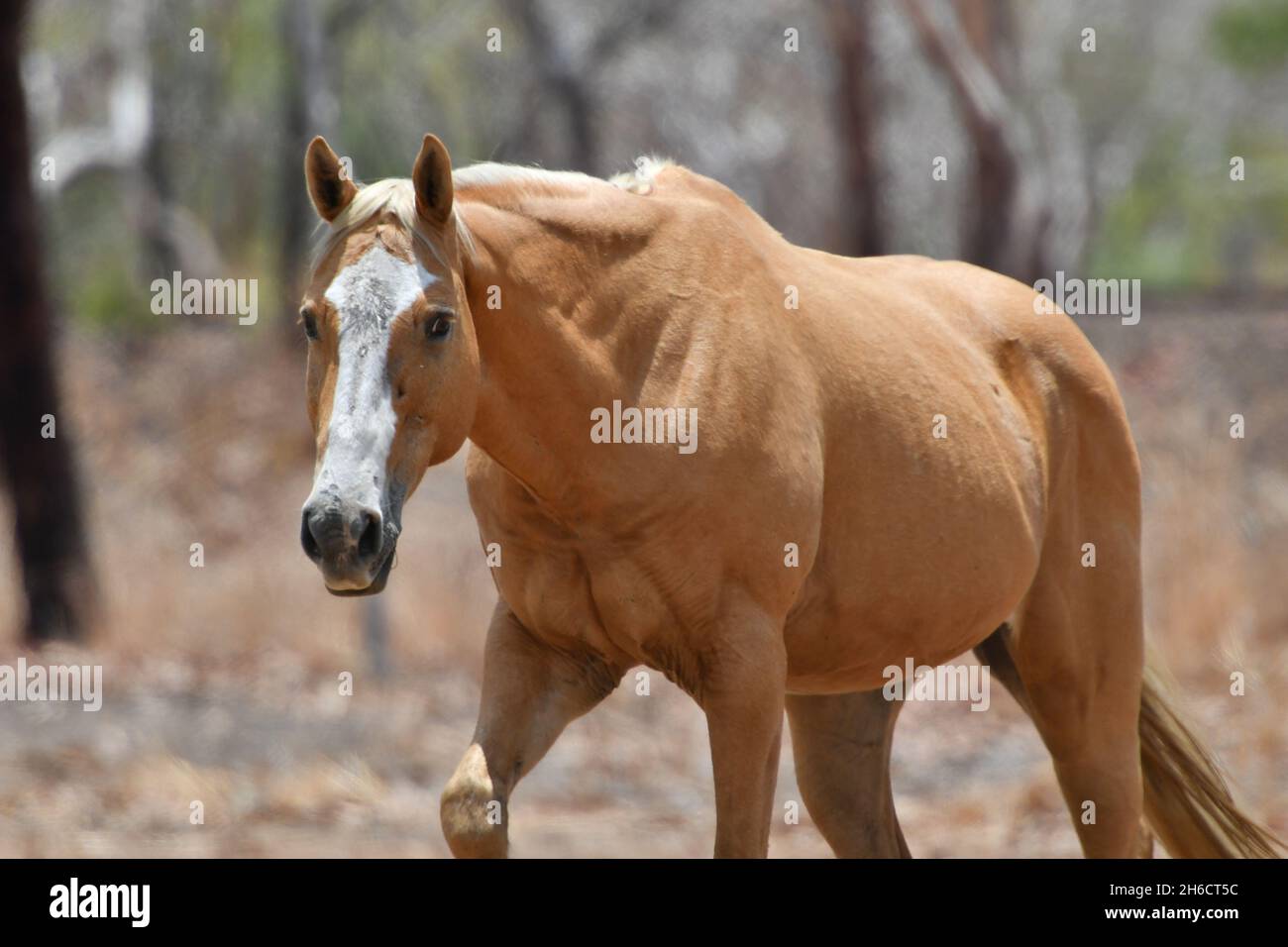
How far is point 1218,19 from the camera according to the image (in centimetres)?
2864

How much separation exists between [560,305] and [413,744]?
6.40m

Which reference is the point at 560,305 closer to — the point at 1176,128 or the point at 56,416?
the point at 56,416

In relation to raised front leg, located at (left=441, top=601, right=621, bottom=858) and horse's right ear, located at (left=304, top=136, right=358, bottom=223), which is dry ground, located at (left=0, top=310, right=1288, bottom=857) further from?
horse's right ear, located at (left=304, top=136, right=358, bottom=223)

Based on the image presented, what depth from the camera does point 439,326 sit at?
375cm

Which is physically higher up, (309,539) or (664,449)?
(664,449)

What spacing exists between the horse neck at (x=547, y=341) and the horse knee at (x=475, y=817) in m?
0.67

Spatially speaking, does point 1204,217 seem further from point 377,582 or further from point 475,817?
point 377,582

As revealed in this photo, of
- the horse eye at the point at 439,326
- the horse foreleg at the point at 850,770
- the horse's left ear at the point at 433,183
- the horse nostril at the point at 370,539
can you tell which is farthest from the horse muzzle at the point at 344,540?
the horse foreleg at the point at 850,770

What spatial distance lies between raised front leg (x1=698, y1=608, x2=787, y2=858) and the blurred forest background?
12.2ft

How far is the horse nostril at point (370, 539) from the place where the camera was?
3.52 meters

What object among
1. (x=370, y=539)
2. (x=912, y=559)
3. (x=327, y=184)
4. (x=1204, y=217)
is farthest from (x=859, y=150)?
(x=1204, y=217)

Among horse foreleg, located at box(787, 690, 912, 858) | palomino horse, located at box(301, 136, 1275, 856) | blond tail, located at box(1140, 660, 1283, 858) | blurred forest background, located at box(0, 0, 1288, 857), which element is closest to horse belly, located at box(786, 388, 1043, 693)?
palomino horse, located at box(301, 136, 1275, 856)

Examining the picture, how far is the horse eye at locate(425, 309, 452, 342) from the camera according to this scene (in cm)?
373

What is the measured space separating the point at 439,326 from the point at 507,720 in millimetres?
1069
